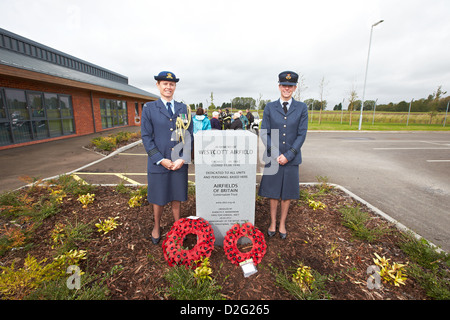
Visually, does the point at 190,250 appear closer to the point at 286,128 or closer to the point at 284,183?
the point at 284,183

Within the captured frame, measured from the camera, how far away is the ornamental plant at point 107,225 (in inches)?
115

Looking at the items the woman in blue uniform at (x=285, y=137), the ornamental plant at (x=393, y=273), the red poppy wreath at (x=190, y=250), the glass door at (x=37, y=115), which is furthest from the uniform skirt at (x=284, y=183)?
the glass door at (x=37, y=115)

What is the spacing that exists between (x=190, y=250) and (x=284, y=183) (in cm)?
150

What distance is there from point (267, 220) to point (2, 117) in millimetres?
10653

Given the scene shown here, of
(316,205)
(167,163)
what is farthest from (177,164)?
(316,205)

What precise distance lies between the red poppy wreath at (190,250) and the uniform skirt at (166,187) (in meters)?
0.40

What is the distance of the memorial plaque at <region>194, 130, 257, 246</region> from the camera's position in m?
2.59

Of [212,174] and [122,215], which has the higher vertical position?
[212,174]

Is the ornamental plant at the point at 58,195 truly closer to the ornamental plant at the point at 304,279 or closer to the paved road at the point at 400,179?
the ornamental plant at the point at 304,279

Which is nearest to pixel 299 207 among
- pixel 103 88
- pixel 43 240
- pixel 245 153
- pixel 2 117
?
pixel 245 153

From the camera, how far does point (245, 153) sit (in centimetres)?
263
